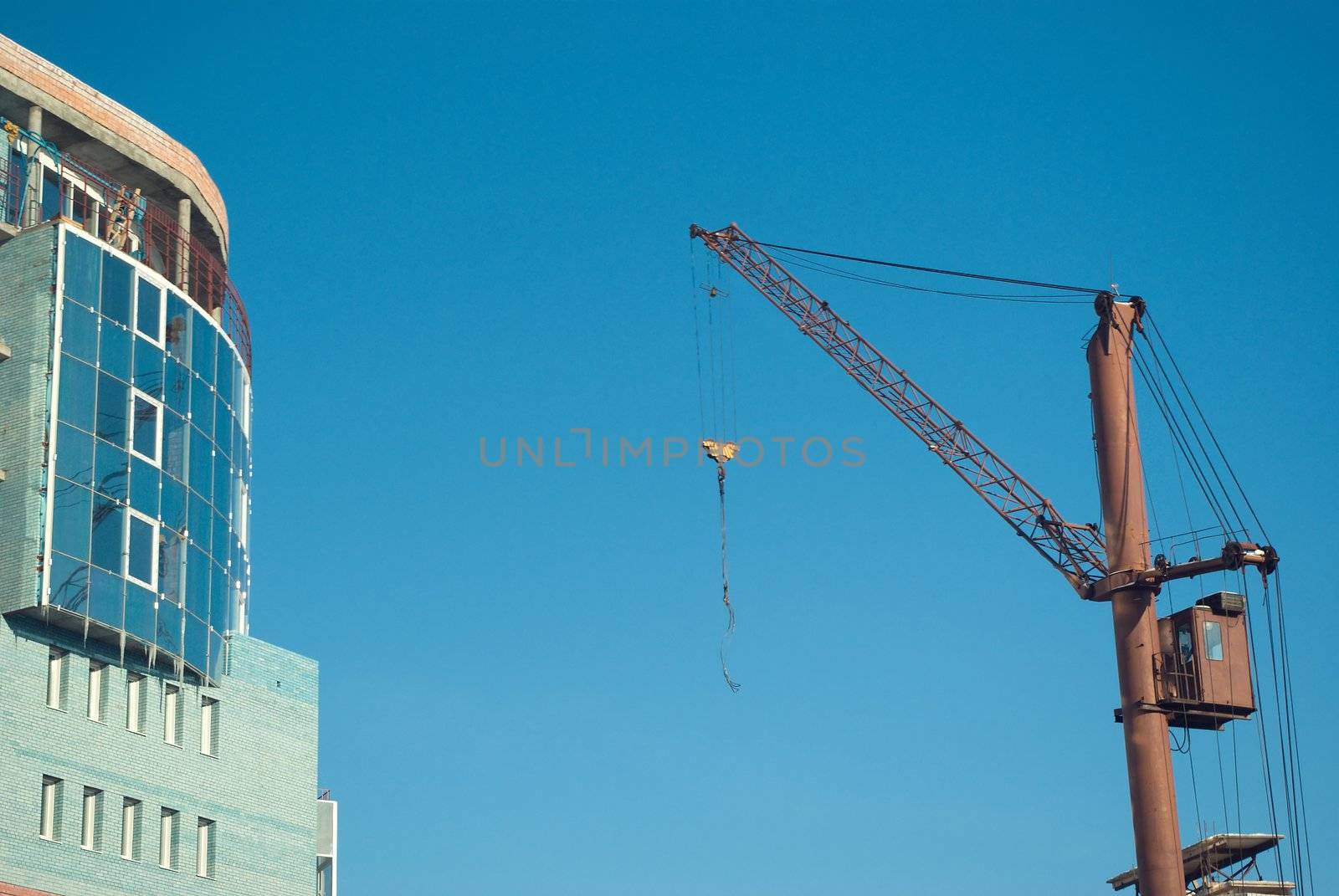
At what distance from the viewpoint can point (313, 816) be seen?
75.2 metres

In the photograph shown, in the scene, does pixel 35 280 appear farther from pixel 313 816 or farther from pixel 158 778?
pixel 313 816

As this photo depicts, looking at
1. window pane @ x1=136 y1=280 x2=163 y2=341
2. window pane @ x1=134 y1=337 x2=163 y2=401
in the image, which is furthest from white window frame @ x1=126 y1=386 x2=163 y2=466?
window pane @ x1=136 y1=280 x2=163 y2=341

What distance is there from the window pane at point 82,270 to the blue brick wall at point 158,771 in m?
11.6

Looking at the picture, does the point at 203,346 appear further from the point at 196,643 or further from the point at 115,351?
the point at 196,643

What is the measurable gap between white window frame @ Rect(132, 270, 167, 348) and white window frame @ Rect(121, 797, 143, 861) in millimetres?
16178

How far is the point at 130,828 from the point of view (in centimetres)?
6669

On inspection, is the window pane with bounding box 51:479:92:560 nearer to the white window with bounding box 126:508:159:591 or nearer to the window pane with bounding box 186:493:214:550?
the white window with bounding box 126:508:159:591

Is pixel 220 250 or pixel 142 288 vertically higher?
pixel 220 250

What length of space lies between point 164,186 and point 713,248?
42.0m

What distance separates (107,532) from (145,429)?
451 centimetres

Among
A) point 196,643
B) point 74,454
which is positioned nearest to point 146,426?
point 74,454

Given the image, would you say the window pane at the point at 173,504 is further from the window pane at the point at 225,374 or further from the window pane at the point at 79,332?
the window pane at the point at 225,374

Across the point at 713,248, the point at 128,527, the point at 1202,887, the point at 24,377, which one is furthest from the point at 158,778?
the point at 713,248

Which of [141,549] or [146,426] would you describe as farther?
[146,426]
